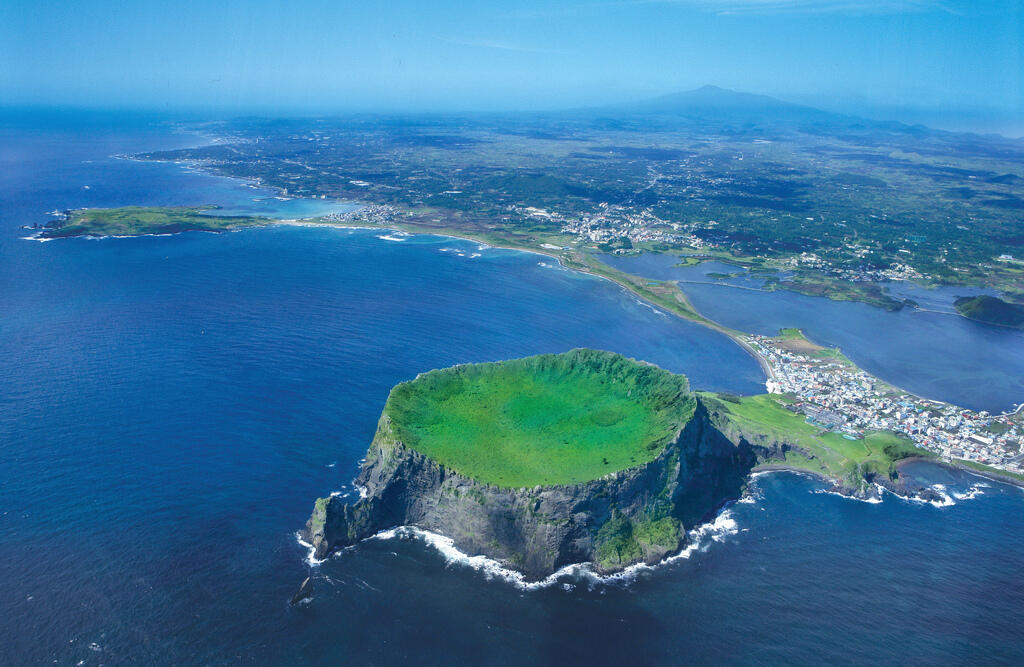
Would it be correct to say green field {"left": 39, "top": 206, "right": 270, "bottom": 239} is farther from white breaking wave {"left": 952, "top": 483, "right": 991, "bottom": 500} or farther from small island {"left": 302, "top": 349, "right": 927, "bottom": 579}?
white breaking wave {"left": 952, "top": 483, "right": 991, "bottom": 500}

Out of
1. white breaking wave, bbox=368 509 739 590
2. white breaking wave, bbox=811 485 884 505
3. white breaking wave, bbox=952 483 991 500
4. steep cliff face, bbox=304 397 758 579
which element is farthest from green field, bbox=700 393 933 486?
steep cliff face, bbox=304 397 758 579

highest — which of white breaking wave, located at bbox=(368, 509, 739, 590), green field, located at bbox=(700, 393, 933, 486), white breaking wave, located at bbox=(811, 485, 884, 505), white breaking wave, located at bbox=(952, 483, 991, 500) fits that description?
green field, located at bbox=(700, 393, 933, 486)

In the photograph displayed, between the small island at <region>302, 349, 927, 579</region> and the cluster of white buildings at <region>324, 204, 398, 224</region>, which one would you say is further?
the cluster of white buildings at <region>324, 204, 398, 224</region>

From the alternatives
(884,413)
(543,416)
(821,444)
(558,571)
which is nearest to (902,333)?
(884,413)

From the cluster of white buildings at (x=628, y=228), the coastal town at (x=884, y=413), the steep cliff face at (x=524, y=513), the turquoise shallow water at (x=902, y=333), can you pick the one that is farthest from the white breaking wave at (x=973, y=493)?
the cluster of white buildings at (x=628, y=228)

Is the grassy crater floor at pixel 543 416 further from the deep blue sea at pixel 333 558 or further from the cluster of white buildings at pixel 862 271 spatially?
the cluster of white buildings at pixel 862 271

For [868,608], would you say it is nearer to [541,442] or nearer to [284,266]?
[541,442]

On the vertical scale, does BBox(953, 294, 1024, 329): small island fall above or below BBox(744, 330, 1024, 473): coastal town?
above
